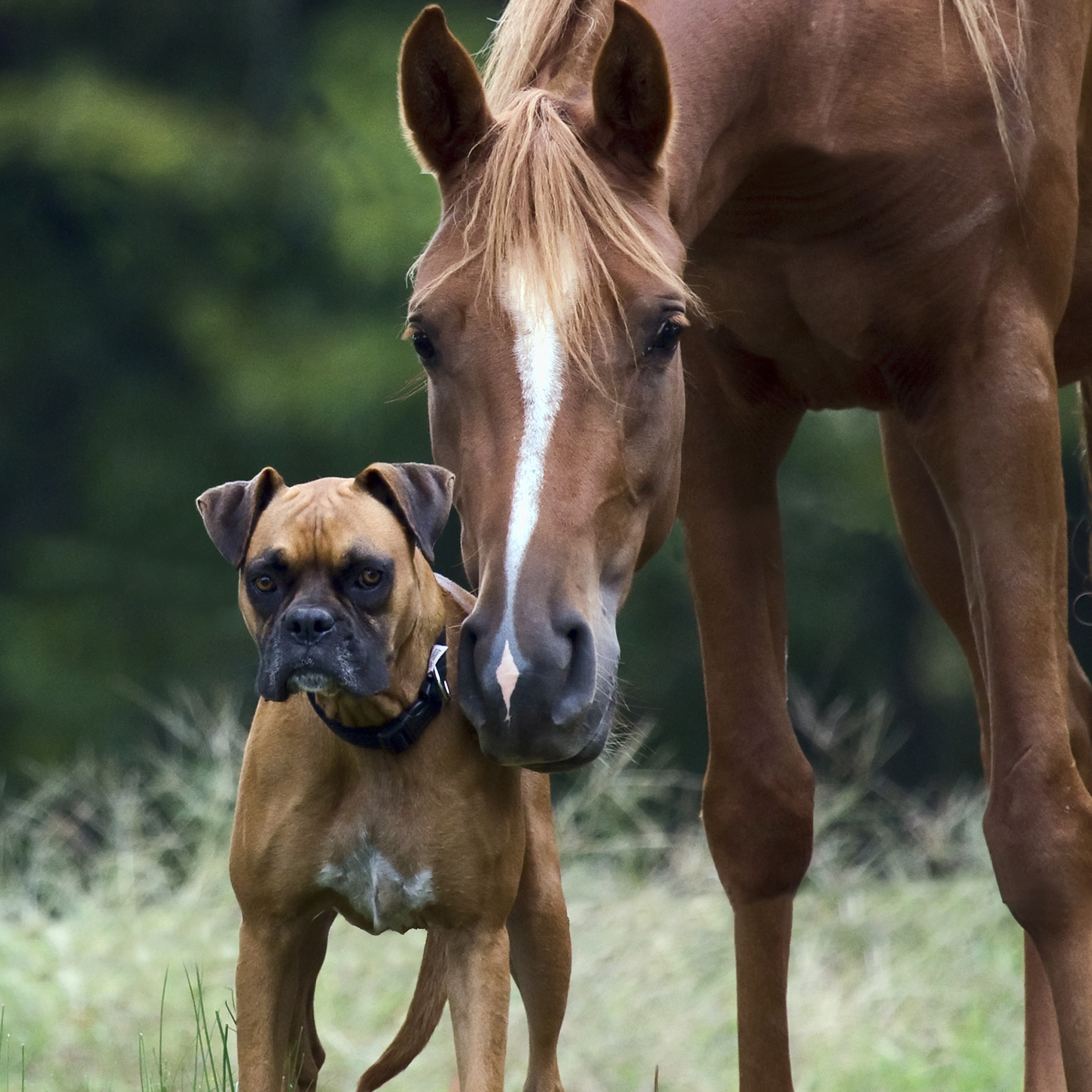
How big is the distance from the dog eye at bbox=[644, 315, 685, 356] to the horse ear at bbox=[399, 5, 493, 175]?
0.42 metres

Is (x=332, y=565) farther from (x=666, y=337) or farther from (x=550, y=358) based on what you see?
(x=666, y=337)

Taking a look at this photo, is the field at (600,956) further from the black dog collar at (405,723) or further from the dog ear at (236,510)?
the dog ear at (236,510)

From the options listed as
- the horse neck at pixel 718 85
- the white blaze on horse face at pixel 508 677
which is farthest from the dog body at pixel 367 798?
the horse neck at pixel 718 85

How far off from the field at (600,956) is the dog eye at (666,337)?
2.26 ft

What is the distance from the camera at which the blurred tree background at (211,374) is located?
10.2 meters

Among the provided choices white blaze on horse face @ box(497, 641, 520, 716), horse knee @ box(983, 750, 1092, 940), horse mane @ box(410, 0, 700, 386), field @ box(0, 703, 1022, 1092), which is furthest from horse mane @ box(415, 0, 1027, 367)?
horse knee @ box(983, 750, 1092, 940)

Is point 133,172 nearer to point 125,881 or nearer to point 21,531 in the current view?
point 21,531

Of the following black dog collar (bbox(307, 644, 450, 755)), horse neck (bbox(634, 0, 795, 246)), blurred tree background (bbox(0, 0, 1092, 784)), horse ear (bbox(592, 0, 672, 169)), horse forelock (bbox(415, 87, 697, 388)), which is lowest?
black dog collar (bbox(307, 644, 450, 755))

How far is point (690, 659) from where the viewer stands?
10.5 meters

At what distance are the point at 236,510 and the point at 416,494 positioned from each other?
0.86ft

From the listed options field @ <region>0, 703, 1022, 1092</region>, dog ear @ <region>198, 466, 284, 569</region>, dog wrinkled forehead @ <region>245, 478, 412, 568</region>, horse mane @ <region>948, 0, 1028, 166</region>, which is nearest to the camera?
dog wrinkled forehead @ <region>245, 478, 412, 568</region>

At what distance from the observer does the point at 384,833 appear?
263cm

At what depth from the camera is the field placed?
14.5 ft

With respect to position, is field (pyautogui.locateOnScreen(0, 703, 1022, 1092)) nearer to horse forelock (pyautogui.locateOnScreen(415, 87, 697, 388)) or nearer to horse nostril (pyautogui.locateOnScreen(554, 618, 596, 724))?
horse nostril (pyautogui.locateOnScreen(554, 618, 596, 724))
